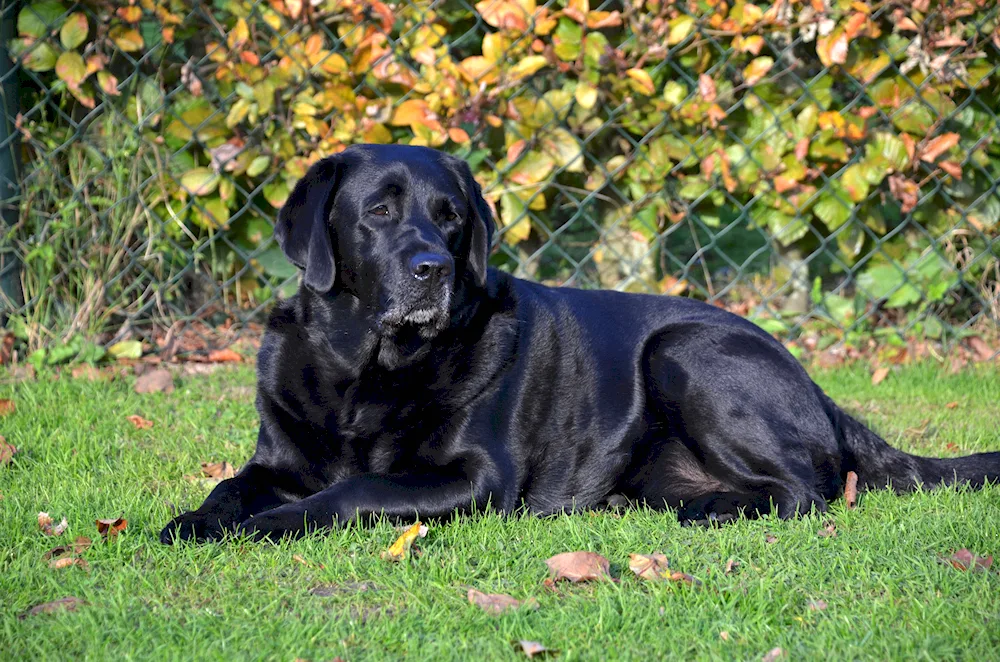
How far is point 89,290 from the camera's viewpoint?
189 inches

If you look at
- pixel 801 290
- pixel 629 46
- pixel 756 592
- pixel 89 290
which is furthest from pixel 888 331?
pixel 89 290

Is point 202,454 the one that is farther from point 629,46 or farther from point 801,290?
point 801,290

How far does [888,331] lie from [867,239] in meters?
0.49

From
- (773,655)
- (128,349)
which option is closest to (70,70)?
(128,349)

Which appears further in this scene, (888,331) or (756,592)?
(888,331)

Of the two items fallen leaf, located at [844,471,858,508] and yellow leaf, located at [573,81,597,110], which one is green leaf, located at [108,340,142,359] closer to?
yellow leaf, located at [573,81,597,110]

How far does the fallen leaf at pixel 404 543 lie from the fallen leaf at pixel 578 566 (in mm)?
351

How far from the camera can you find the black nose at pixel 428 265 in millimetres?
2891

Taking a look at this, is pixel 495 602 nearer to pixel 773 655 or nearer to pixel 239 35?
pixel 773 655

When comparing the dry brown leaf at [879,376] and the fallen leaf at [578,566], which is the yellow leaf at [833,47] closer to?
the dry brown leaf at [879,376]

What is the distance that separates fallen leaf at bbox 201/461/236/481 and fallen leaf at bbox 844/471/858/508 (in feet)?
6.25

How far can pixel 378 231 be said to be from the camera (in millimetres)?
3029

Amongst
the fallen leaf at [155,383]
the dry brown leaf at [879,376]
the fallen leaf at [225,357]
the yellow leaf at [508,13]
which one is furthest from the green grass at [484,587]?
the yellow leaf at [508,13]

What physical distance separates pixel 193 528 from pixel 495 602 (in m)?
0.85
